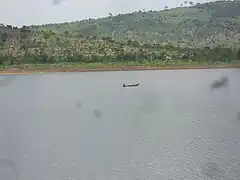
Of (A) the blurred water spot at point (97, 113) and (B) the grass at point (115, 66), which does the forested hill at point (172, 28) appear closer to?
(B) the grass at point (115, 66)

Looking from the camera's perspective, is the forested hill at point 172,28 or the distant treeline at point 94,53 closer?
the distant treeline at point 94,53

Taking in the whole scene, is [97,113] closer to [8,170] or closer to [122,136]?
[122,136]

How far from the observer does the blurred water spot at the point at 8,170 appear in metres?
20.5

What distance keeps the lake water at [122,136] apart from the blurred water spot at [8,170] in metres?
0.04

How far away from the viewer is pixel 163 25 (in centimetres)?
18925

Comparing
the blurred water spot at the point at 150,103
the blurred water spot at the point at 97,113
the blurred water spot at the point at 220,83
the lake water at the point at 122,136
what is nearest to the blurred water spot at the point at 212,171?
the lake water at the point at 122,136

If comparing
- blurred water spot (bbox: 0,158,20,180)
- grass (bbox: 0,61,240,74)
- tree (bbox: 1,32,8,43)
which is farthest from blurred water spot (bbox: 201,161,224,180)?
tree (bbox: 1,32,8,43)

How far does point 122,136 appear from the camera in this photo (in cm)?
2789

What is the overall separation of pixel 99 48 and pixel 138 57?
8653mm

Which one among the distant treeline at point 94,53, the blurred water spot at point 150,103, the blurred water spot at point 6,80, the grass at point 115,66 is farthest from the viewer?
the distant treeline at point 94,53

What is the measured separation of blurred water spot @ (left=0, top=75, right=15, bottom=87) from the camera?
71.9 meters

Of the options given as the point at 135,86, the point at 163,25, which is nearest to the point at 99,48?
the point at 135,86

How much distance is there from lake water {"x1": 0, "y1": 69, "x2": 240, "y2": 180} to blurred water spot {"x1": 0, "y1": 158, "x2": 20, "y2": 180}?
1.6 inches

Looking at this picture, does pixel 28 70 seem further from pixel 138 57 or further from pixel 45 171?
pixel 45 171
